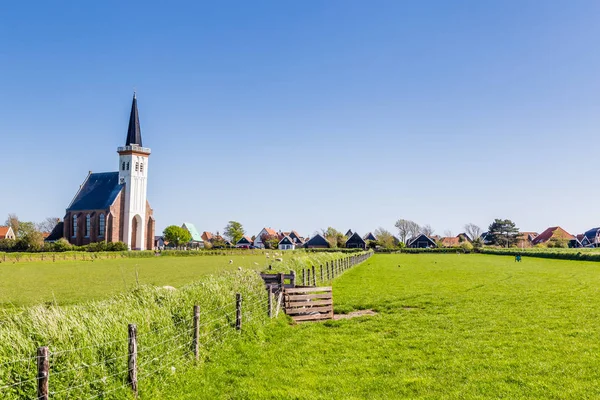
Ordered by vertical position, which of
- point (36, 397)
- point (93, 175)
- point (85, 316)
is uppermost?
point (93, 175)

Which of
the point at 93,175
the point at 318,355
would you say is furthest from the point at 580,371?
the point at 93,175

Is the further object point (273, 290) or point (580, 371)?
point (273, 290)

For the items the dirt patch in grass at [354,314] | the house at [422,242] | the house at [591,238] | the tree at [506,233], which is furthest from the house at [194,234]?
A: the dirt patch in grass at [354,314]

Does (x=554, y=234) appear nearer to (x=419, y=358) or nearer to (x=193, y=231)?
(x=193, y=231)

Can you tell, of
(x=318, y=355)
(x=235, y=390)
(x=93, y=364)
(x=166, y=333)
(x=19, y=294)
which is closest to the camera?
(x=93, y=364)

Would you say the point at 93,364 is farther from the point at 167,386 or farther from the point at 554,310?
the point at 554,310

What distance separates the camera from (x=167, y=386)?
8.52m

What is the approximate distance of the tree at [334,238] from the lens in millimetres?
133375

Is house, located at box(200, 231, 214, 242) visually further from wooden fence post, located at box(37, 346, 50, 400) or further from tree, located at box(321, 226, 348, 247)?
wooden fence post, located at box(37, 346, 50, 400)

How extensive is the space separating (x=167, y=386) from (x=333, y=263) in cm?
2551

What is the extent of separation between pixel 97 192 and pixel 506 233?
109 m

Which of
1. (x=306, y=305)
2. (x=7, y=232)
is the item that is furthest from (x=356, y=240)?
(x=306, y=305)

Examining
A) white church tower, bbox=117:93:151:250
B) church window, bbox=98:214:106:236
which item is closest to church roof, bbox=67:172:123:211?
church window, bbox=98:214:106:236

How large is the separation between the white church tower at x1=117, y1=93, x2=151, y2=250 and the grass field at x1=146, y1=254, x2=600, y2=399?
9787 centimetres
